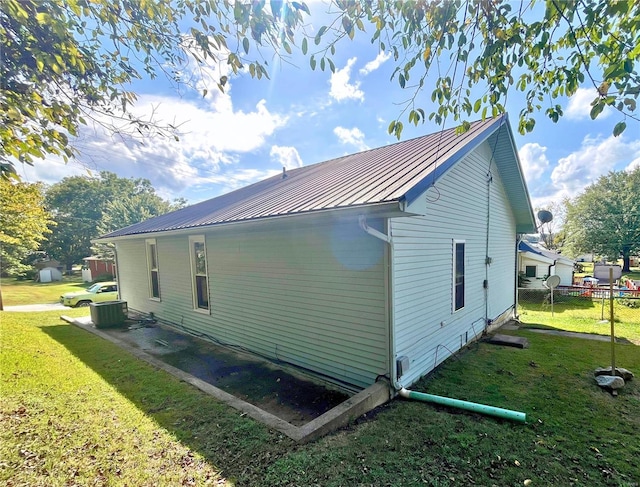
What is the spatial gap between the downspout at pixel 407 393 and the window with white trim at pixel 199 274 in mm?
5122

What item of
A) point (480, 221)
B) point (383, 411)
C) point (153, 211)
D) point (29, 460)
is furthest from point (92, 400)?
point (153, 211)

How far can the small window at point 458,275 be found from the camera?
639cm

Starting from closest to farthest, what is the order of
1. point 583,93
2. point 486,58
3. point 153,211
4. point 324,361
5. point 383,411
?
point 486,58 < point 583,93 < point 383,411 < point 324,361 < point 153,211

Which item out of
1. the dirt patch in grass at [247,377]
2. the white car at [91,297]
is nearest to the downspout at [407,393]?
the dirt patch in grass at [247,377]

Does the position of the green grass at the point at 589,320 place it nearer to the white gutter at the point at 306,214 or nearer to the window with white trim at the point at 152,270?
the white gutter at the point at 306,214

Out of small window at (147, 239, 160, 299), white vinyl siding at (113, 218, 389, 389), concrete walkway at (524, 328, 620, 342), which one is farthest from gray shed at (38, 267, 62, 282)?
concrete walkway at (524, 328, 620, 342)

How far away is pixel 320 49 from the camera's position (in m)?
2.68

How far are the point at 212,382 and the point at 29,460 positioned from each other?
257 centimetres

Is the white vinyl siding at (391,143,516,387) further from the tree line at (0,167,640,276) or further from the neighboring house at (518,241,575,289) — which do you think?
the tree line at (0,167,640,276)

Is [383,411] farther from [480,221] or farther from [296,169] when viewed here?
[296,169]

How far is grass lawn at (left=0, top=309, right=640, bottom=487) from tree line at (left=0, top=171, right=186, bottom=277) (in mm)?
16995

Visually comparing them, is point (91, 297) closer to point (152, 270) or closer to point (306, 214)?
point (152, 270)

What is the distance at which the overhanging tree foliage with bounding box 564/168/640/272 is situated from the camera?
1207 inches

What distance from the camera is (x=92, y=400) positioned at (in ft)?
14.1
